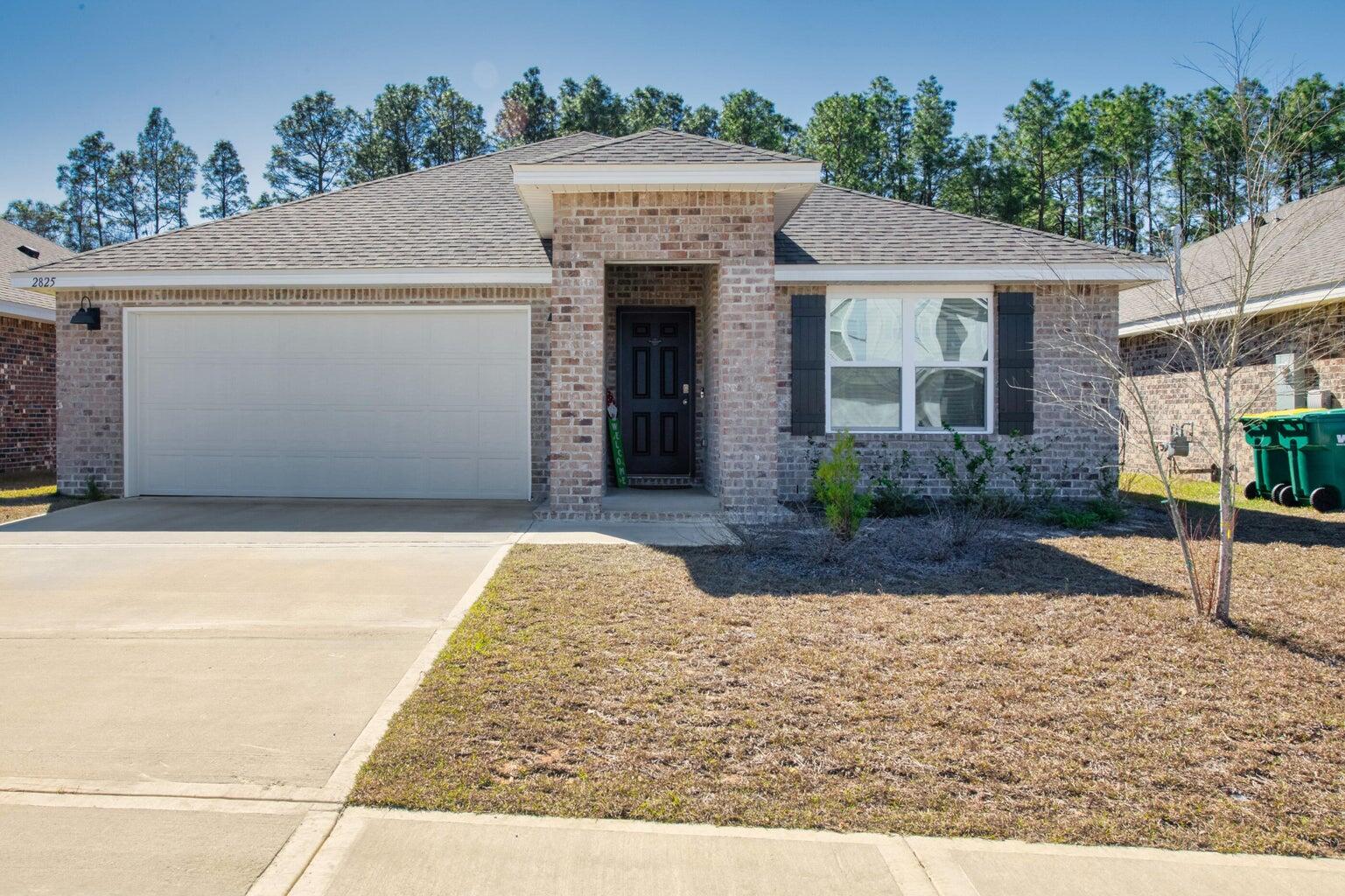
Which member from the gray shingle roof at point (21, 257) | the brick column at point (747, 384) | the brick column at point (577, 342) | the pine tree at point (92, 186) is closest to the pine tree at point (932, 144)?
the brick column at point (747, 384)

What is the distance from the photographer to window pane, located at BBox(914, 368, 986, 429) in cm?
998

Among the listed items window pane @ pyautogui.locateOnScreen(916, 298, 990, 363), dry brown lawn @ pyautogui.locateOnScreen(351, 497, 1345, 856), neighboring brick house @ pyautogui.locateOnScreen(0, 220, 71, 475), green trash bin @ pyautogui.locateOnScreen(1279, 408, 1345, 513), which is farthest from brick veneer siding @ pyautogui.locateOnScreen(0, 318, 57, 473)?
green trash bin @ pyautogui.locateOnScreen(1279, 408, 1345, 513)

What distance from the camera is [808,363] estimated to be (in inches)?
383

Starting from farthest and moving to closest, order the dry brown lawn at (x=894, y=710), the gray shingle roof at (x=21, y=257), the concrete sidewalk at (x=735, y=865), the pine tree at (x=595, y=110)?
the pine tree at (x=595, y=110) → the gray shingle roof at (x=21, y=257) → the dry brown lawn at (x=894, y=710) → the concrete sidewalk at (x=735, y=865)

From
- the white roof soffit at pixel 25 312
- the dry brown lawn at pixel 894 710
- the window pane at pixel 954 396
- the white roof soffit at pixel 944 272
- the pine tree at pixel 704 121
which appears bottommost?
the dry brown lawn at pixel 894 710

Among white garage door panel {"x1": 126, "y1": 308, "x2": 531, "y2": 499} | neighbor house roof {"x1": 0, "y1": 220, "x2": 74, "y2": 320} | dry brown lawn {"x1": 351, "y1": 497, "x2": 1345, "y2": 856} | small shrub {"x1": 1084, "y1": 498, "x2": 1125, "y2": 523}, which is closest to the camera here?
dry brown lawn {"x1": 351, "y1": 497, "x2": 1345, "y2": 856}

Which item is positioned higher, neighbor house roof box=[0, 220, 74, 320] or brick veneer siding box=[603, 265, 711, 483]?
neighbor house roof box=[0, 220, 74, 320]

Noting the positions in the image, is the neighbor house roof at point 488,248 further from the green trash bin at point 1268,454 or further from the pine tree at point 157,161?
the pine tree at point 157,161

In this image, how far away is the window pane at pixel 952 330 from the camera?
992cm

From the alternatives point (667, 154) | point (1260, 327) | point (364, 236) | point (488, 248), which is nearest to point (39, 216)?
point (364, 236)

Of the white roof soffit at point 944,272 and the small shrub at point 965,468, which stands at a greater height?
the white roof soffit at point 944,272

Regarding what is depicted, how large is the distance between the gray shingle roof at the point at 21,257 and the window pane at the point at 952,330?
12989 mm

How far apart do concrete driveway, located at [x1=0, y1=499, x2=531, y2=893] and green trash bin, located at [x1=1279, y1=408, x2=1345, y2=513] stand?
10.1m

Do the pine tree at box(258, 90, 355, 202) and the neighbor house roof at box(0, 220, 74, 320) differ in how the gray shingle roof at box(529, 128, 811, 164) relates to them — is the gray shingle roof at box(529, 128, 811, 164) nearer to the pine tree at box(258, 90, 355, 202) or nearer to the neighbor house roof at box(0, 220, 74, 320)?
the neighbor house roof at box(0, 220, 74, 320)
